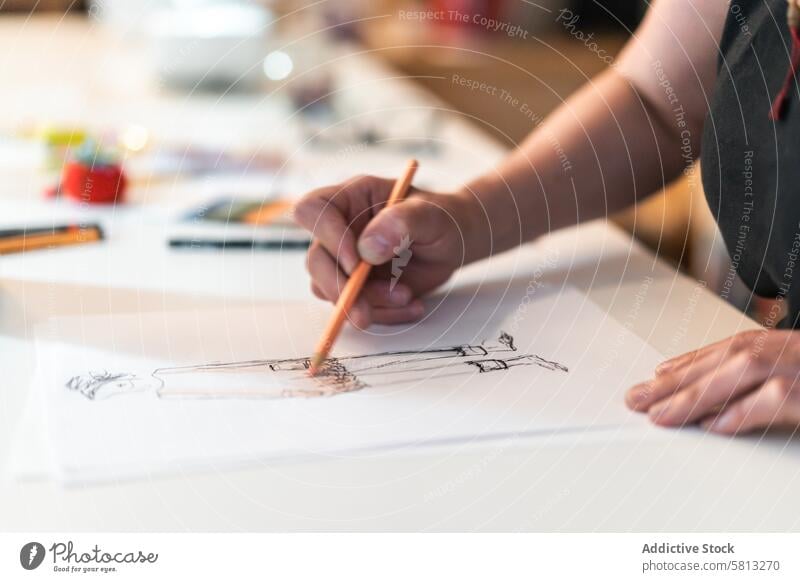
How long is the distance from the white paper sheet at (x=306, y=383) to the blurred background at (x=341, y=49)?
0.60ft

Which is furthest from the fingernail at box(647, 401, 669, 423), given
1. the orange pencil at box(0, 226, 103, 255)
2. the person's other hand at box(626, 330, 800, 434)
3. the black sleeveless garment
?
the orange pencil at box(0, 226, 103, 255)

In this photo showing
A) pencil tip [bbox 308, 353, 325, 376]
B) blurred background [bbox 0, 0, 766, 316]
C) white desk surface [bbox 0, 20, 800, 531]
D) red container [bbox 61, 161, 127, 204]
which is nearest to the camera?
white desk surface [bbox 0, 20, 800, 531]

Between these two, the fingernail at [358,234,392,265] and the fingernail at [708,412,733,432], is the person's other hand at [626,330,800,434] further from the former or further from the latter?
the fingernail at [358,234,392,265]

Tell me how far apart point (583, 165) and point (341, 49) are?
37.1 inches

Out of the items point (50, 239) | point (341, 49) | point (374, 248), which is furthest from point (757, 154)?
point (341, 49)

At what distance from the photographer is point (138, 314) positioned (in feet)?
1.82

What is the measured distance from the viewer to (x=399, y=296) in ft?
1.82

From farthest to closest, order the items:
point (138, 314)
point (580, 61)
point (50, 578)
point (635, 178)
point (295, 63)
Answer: point (580, 61) → point (295, 63) → point (635, 178) → point (138, 314) → point (50, 578)

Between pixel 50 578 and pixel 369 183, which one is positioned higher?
pixel 369 183

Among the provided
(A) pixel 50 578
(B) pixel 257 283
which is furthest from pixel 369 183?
(A) pixel 50 578

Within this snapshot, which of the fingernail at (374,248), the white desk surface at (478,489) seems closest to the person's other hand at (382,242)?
the fingernail at (374,248)

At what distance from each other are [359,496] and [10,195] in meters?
0.58

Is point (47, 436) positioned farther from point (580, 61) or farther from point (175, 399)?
point (580, 61)

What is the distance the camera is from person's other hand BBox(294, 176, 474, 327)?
21.5 inches
